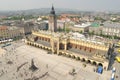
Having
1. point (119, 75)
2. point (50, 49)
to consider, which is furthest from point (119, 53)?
point (50, 49)

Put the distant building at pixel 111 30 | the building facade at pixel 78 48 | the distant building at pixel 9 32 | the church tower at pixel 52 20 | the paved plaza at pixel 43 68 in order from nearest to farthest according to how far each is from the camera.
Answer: the paved plaza at pixel 43 68 → the building facade at pixel 78 48 → the church tower at pixel 52 20 → the distant building at pixel 9 32 → the distant building at pixel 111 30

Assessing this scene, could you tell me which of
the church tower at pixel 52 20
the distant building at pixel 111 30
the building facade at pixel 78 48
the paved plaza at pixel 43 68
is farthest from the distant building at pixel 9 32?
the distant building at pixel 111 30

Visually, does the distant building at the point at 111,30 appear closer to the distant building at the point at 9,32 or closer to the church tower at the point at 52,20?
the church tower at the point at 52,20

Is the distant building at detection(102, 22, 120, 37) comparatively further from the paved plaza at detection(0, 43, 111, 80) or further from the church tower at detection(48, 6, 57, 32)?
the paved plaza at detection(0, 43, 111, 80)

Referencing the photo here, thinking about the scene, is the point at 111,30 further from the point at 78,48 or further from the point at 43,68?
the point at 43,68

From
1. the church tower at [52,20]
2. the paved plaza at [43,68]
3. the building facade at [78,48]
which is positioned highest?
the church tower at [52,20]

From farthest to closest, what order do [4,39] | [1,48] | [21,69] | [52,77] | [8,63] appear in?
[4,39], [1,48], [8,63], [21,69], [52,77]

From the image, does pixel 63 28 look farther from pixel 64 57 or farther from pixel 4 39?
pixel 64 57

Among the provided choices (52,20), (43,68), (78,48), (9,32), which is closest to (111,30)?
(78,48)
